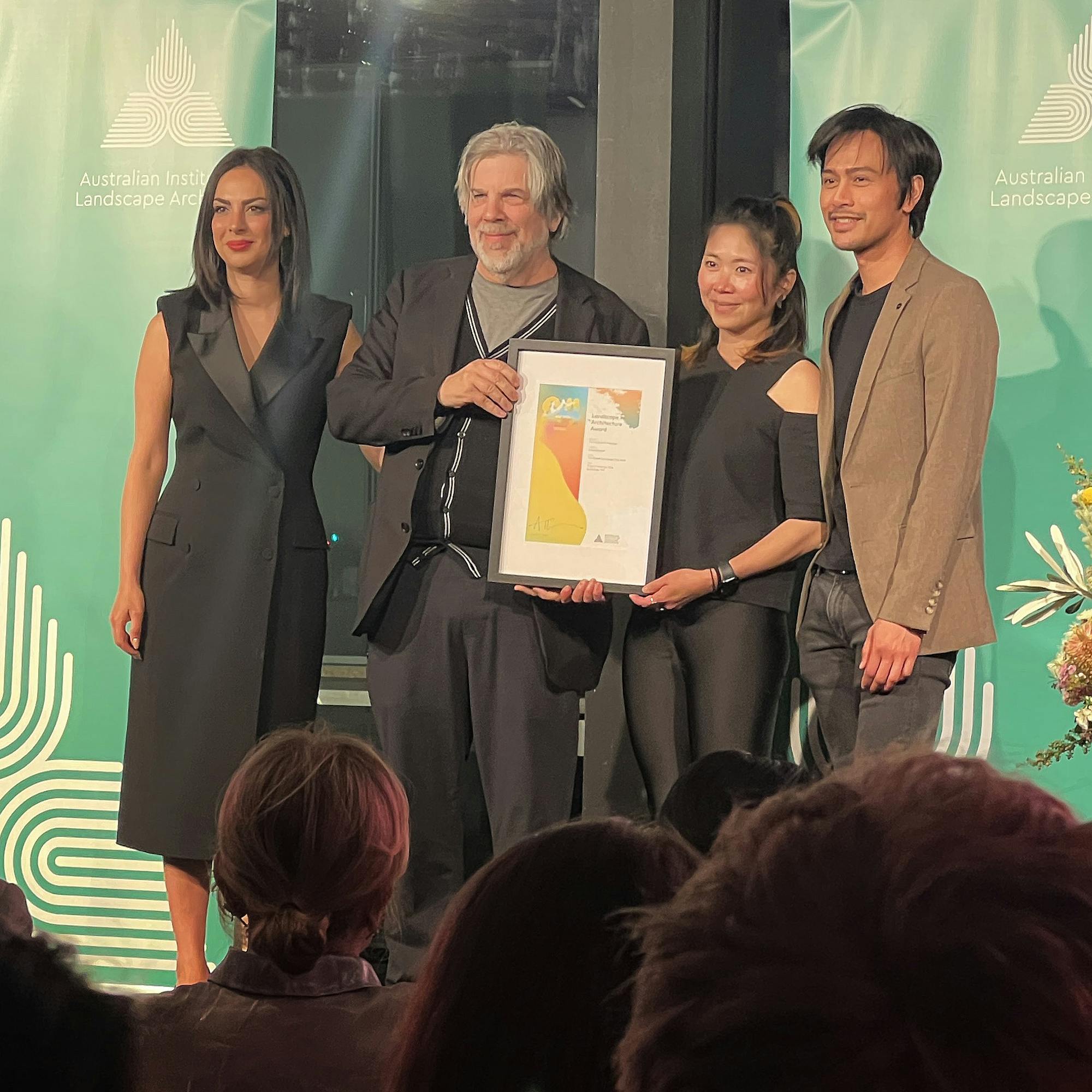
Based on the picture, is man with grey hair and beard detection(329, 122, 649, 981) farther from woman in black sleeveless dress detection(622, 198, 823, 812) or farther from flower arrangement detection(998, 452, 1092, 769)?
flower arrangement detection(998, 452, 1092, 769)

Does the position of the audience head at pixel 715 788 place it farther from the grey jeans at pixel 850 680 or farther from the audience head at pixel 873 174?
the audience head at pixel 873 174

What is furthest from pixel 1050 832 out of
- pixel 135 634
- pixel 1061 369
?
pixel 135 634

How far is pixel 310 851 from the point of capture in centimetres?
170

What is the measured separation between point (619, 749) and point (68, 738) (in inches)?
57.4

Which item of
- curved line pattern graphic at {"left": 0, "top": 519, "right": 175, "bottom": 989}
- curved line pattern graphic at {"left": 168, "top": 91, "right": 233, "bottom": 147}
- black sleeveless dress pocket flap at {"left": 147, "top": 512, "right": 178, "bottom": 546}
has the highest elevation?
curved line pattern graphic at {"left": 168, "top": 91, "right": 233, "bottom": 147}

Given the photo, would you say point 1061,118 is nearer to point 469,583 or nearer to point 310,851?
point 469,583

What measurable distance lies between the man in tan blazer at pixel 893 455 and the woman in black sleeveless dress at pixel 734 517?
0.07 meters

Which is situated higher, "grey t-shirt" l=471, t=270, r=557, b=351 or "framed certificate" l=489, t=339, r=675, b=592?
"grey t-shirt" l=471, t=270, r=557, b=351

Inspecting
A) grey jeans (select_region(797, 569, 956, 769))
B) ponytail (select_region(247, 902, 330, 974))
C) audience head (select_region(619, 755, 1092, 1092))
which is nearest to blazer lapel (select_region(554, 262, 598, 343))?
grey jeans (select_region(797, 569, 956, 769))

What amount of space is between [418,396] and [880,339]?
103 cm

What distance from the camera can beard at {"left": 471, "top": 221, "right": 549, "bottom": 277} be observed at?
11.3 ft

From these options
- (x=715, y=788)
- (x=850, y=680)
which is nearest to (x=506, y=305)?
(x=850, y=680)

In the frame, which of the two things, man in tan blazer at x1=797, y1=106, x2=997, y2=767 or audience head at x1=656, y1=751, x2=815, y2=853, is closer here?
audience head at x1=656, y1=751, x2=815, y2=853

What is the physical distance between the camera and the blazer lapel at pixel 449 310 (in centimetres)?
346
